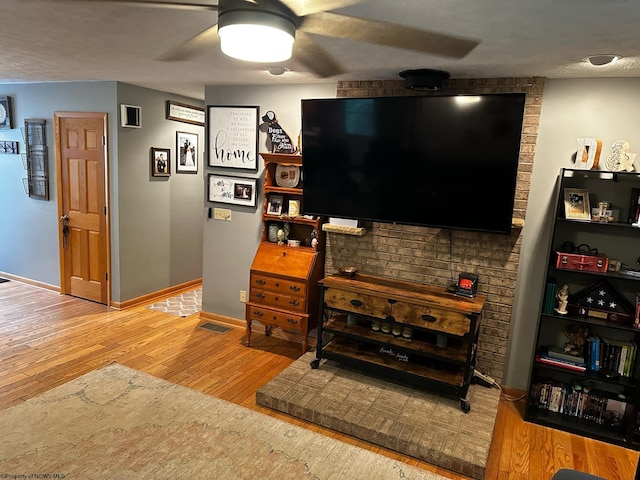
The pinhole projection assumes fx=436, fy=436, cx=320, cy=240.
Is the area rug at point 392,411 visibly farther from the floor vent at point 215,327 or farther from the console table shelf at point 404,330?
the floor vent at point 215,327

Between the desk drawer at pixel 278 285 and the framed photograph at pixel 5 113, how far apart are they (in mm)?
3664

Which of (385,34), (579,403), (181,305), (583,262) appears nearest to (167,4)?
(385,34)

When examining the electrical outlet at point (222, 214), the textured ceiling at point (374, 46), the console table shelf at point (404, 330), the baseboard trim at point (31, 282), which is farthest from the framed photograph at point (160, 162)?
the console table shelf at point (404, 330)

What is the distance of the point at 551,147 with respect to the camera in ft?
9.67

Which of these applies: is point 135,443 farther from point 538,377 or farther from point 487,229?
point 538,377

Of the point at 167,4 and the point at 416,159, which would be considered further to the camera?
the point at 416,159

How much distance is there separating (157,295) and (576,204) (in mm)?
4244

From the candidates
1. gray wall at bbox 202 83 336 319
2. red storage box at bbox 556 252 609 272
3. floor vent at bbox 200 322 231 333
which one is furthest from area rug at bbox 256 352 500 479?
gray wall at bbox 202 83 336 319

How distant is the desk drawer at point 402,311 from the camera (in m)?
2.82

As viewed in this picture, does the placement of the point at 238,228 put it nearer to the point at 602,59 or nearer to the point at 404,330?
the point at 404,330

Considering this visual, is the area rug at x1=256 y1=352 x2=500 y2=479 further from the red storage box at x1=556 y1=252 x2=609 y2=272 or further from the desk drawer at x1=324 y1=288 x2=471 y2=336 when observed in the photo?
the red storage box at x1=556 y1=252 x2=609 y2=272

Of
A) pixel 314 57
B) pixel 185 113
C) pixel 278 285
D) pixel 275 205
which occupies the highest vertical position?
pixel 314 57

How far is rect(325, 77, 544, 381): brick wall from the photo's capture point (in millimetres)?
2989

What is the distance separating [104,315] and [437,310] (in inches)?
132
